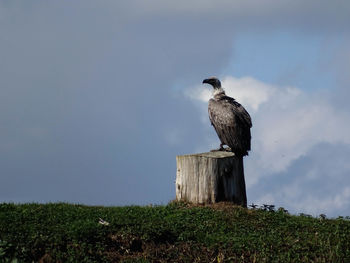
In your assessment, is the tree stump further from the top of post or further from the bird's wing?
the bird's wing

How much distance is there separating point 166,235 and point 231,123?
5600mm

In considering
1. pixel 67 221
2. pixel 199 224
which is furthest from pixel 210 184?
pixel 67 221

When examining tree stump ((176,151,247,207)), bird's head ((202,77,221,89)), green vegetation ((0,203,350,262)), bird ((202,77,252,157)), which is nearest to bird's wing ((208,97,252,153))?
bird ((202,77,252,157))

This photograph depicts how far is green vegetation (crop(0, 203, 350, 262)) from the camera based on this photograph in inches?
460

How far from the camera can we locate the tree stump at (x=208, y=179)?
1548 centimetres

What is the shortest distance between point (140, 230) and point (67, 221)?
1.99 m

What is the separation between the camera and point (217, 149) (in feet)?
57.7

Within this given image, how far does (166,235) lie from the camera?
12.8m

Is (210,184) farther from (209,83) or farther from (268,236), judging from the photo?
(209,83)

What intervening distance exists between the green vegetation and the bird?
2.49 metres

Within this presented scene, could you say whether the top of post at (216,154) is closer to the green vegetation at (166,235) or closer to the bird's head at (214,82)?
the green vegetation at (166,235)

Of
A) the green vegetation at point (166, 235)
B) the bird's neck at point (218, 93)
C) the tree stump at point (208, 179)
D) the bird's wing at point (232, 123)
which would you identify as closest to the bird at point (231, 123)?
the bird's wing at point (232, 123)

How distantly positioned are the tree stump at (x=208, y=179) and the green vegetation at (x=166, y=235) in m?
0.47

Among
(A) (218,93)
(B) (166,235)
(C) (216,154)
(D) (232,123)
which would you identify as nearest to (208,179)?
(C) (216,154)
